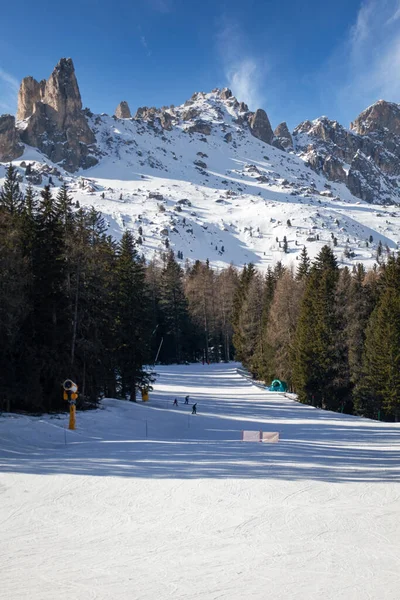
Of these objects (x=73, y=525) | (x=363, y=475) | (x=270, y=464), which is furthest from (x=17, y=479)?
(x=363, y=475)

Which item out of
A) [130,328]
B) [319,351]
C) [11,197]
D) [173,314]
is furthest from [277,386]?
[11,197]

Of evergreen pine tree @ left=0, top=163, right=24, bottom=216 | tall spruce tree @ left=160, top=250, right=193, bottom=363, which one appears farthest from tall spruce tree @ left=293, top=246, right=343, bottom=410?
tall spruce tree @ left=160, top=250, right=193, bottom=363

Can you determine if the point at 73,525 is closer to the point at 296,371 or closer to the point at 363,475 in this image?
the point at 363,475

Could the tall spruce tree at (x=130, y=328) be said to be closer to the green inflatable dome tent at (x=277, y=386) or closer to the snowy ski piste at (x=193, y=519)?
the snowy ski piste at (x=193, y=519)

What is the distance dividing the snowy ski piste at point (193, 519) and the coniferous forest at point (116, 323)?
4.28 meters

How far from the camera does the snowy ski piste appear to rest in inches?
191

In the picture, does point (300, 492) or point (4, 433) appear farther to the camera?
point (4, 433)

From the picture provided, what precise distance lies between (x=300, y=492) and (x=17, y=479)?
5621mm

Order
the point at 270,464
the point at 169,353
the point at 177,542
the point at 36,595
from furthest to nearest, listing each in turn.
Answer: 1. the point at 169,353
2. the point at 270,464
3. the point at 177,542
4. the point at 36,595

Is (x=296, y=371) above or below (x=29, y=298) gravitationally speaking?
below

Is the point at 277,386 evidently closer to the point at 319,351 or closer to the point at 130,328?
the point at 319,351

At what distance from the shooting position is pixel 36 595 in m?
4.52

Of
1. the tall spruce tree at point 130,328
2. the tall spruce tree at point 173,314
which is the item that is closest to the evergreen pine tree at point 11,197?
the tall spruce tree at point 130,328

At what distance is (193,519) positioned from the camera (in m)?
6.80
